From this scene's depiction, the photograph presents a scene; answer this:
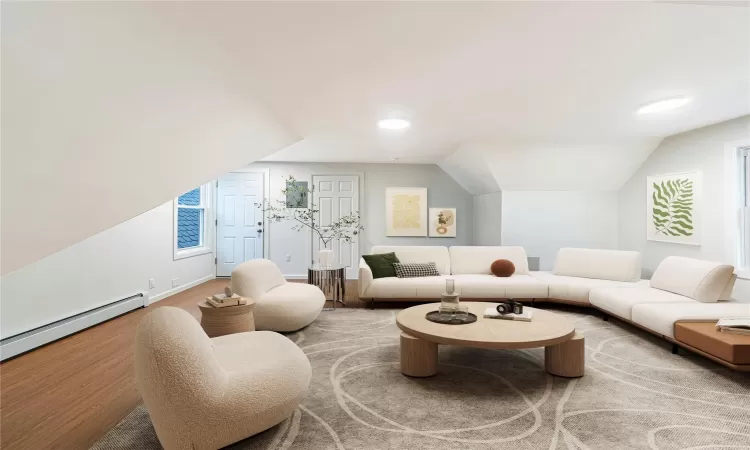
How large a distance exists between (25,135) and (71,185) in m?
0.48

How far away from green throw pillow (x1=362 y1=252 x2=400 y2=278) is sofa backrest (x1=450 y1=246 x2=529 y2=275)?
2.91 feet

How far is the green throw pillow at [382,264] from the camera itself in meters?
5.21

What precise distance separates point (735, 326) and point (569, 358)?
129 cm

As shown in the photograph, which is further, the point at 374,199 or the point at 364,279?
the point at 374,199

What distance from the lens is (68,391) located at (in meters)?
2.66

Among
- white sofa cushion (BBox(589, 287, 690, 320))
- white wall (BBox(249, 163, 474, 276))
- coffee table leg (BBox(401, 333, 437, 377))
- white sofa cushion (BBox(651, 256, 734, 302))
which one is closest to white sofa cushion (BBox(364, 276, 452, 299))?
white sofa cushion (BBox(589, 287, 690, 320))

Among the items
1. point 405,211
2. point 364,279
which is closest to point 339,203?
point 405,211

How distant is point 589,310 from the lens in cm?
489

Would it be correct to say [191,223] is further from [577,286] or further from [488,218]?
[577,286]

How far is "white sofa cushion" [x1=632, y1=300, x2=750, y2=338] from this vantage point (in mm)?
3264

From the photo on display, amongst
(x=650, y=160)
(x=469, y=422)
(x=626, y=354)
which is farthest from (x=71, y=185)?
(x=650, y=160)

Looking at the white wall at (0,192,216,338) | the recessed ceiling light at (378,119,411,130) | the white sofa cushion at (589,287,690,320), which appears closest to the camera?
the white wall at (0,192,216,338)

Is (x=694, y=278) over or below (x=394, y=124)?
below

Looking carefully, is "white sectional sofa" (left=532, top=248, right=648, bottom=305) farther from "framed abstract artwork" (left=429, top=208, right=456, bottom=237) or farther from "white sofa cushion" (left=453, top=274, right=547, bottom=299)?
"framed abstract artwork" (left=429, top=208, right=456, bottom=237)
